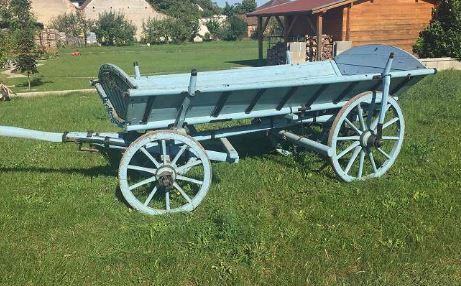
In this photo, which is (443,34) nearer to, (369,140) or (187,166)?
(369,140)

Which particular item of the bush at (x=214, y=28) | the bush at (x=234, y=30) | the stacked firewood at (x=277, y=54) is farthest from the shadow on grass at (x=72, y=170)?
the bush at (x=214, y=28)

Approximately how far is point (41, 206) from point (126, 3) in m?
64.6

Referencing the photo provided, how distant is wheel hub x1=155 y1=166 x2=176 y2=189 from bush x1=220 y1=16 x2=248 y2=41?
195 ft

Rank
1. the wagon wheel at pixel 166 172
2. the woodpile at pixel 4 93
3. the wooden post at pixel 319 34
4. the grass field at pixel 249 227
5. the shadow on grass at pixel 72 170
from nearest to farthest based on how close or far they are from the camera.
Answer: the grass field at pixel 249 227 < the wagon wheel at pixel 166 172 < the shadow on grass at pixel 72 170 < the woodpile at pixel 4 93 < the wooden post at pixel 319 34

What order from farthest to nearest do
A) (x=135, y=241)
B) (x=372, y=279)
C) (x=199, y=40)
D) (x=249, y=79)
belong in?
1. (x=199, y=40)
2. (x=249, y=79)
3. (x=135, y=241)
4. (x=372, y=279)

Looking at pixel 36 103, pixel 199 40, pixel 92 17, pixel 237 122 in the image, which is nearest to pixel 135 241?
pixel 237 122

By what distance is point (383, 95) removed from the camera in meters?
4.93

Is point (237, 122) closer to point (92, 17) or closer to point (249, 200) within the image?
point (249, 200)

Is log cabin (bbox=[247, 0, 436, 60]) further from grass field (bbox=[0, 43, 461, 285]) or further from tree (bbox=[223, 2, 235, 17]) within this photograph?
tree (bbox=[223, 2, 235, 17])

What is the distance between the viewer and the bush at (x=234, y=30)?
203 feet

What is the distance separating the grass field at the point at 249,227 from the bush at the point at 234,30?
5776cm

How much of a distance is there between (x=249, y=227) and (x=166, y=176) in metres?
0.92

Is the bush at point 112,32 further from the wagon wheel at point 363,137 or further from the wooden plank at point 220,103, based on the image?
the wooden plank at point 220,103

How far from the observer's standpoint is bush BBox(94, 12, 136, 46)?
5475 cm
